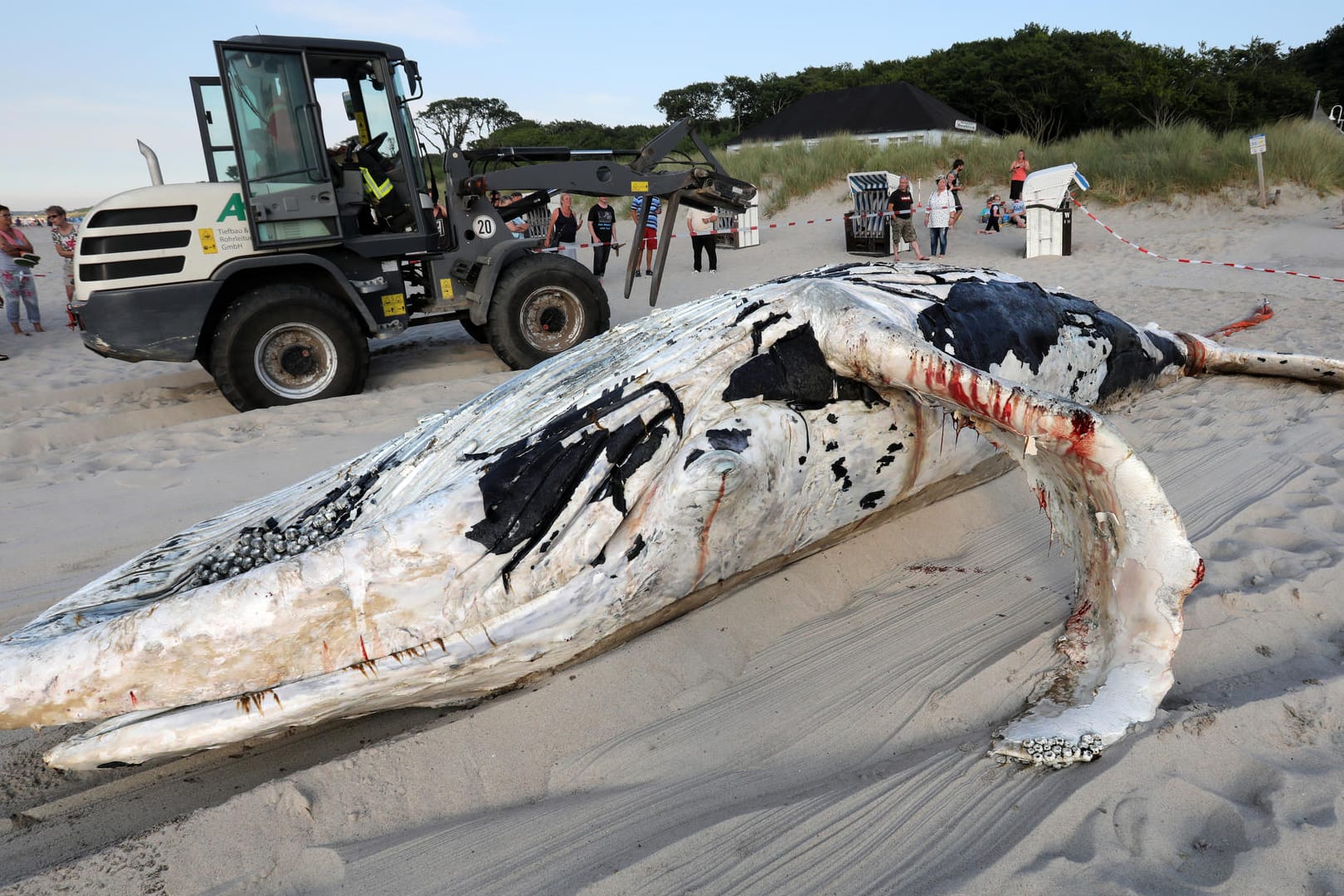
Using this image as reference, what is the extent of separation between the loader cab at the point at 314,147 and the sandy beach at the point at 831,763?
4.21m

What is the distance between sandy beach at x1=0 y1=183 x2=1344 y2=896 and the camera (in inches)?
78.3

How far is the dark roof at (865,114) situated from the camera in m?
31.0

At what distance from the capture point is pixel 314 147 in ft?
24.9

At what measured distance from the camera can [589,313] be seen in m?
8.84

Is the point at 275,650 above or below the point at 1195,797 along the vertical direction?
above

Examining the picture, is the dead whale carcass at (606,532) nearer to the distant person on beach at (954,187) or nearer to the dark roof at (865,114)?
the distant person on beach at (954,187)

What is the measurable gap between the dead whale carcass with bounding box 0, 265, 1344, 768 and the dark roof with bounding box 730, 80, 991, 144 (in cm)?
2854

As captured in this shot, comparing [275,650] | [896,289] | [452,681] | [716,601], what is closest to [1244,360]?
[896,289]

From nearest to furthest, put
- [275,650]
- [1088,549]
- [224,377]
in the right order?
[275,650]
[1088,549]
[224,377]

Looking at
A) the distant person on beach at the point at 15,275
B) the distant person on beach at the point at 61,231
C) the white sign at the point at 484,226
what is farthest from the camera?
the distant person on beach at the point at 15,275

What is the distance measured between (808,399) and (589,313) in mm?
6148

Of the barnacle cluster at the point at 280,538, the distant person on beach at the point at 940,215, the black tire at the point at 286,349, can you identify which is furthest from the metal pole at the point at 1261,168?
the barnacle cluster at the point at 280,538

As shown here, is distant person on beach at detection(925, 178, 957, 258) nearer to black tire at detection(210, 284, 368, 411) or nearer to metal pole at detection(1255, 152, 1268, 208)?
metal pole at detection(1255, 152, 1268, 208)

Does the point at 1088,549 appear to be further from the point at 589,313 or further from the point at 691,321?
the point at 589,313
